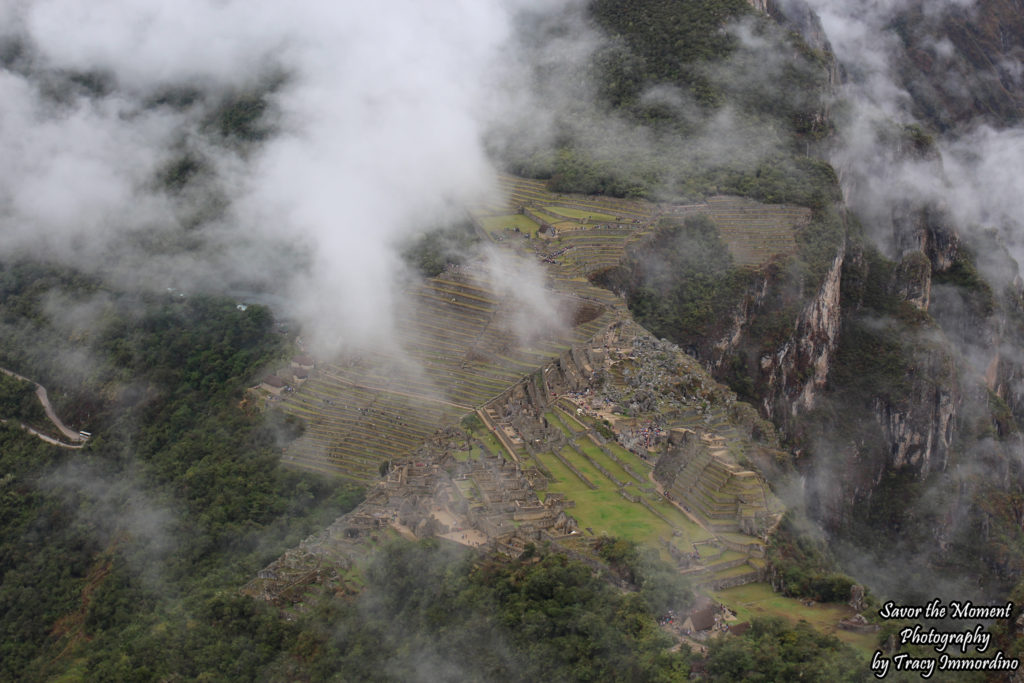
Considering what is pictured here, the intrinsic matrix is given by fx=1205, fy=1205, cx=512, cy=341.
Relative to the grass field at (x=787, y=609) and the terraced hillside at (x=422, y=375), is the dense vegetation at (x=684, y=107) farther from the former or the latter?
the grass field at (x=787, y=609)

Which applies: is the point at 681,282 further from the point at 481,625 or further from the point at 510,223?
the point at 481,625

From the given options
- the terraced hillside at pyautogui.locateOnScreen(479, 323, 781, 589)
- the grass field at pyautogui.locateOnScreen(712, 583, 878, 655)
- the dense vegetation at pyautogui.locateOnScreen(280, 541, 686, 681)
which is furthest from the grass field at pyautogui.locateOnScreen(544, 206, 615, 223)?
the grass field at pyautogui.locateOnScreen(712, 583, 878, 655)

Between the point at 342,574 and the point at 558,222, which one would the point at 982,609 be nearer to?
the point at 342,574

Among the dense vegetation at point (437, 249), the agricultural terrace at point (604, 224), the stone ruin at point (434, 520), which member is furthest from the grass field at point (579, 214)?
the stone ruin at point (434, 520)

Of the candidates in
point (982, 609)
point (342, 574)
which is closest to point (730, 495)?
point (982, 609)

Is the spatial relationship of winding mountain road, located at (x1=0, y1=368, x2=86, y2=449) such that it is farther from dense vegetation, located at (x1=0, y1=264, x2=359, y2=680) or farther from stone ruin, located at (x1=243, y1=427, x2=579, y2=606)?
stone ruin, located at (x1=243, y1=427, x2=579, y2=606)

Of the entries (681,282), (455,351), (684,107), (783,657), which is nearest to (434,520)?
(783,657)
